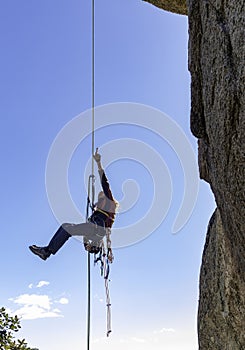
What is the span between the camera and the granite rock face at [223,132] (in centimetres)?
335

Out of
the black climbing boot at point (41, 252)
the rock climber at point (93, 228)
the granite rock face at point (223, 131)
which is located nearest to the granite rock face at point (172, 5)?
the rock climber at point (93, 228)

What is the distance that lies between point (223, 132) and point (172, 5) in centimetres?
401

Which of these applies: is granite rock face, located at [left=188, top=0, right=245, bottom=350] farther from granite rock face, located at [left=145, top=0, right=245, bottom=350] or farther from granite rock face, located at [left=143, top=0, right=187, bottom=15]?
granite rock face, located at [left=143, top=0, right=187, bottom=15]

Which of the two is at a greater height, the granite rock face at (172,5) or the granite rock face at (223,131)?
the granite rock face at (172,5)

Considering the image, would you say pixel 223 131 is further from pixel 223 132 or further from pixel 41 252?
Result: pixel 41 252

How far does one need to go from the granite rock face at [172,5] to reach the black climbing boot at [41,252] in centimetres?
428

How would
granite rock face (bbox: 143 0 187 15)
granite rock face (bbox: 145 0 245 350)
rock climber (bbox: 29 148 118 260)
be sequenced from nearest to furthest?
granite rock face (bbox: 145 0 245 350)
granite rock face (bbox: 143 0 187 15)
rock climber (bbox: 29 148 118 260)

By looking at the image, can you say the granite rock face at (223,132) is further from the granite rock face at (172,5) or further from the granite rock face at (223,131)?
the granite rock face at (172,5)

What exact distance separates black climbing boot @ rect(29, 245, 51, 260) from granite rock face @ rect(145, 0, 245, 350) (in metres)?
3.33

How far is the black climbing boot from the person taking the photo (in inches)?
312

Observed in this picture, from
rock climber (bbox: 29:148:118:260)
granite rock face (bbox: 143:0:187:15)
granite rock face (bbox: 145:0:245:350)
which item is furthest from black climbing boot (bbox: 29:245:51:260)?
granite rock face (bbox: 143:0:187:15)

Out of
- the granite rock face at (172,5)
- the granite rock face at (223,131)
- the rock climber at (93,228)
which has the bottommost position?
the granite rock face at (223,131)

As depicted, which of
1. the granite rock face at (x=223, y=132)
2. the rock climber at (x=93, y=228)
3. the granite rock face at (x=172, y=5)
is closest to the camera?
the granite rock face at (x=223, y=132)

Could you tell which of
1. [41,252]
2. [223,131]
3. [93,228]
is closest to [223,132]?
[223,131]
